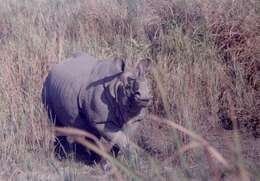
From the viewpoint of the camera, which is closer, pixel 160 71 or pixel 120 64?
pixel 120 64

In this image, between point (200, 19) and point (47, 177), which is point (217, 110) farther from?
point (47, 177)

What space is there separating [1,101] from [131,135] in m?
1.69

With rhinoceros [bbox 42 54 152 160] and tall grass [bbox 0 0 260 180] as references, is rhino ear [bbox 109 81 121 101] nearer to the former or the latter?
rhinoceros [bbox 42 54 152 160]

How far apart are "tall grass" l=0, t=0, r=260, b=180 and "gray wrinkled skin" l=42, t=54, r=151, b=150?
0.34 m

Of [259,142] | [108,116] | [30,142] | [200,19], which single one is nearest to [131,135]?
[108,116]

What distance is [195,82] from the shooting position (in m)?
6.68

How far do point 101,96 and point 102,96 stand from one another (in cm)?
1

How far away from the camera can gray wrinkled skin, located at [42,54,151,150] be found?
518cm

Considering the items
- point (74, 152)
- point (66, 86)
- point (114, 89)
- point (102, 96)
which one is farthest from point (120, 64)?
point (74, 152)

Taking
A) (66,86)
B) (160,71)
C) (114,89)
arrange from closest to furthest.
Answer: (114,89) < (66,86) < (160,71)

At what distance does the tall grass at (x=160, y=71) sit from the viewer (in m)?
5.40

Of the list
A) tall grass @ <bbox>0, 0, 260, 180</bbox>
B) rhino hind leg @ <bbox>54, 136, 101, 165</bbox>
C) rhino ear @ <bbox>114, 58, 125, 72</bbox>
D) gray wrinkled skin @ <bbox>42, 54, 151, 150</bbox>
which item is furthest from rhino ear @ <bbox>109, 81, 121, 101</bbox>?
rhino hind leg @ <bbox>54, 136, 101, 165</bbox>

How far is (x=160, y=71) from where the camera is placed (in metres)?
6.70

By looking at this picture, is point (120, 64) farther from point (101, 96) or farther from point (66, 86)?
point (66, 86)
